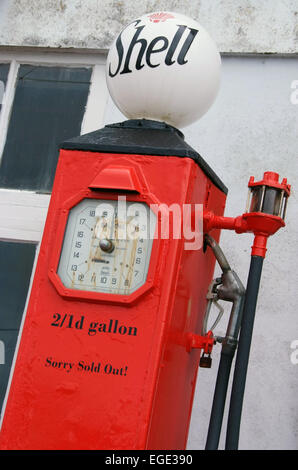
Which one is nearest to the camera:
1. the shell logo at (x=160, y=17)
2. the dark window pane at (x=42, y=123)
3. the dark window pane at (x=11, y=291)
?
the shell logo at (x=160, y=17)

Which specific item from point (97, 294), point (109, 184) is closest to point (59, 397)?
point (97, 294)

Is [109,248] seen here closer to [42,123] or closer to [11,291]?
[11,291]

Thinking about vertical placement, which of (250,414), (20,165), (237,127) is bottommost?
(250,414)

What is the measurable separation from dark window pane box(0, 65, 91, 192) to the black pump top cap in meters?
1.13

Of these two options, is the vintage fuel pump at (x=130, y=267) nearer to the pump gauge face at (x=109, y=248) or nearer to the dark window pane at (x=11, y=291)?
the pump gauge face at (x=109, y=248)

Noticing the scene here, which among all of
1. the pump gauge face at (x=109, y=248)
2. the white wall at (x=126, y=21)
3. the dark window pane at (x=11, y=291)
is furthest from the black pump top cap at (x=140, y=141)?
the dark window pane at (x=11, y=291)

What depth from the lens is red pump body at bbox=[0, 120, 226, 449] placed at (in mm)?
1747

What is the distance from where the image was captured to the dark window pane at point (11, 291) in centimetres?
295

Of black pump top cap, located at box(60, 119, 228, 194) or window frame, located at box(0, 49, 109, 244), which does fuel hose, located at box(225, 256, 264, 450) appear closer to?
black pump top cap, located at box(60, 119, 228, 194)

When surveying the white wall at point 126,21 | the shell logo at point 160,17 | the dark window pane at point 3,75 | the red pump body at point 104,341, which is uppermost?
the white wall at point 126,21

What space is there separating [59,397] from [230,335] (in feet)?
1.84

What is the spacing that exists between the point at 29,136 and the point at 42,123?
0.29ft

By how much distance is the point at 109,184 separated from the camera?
6.05 ft
